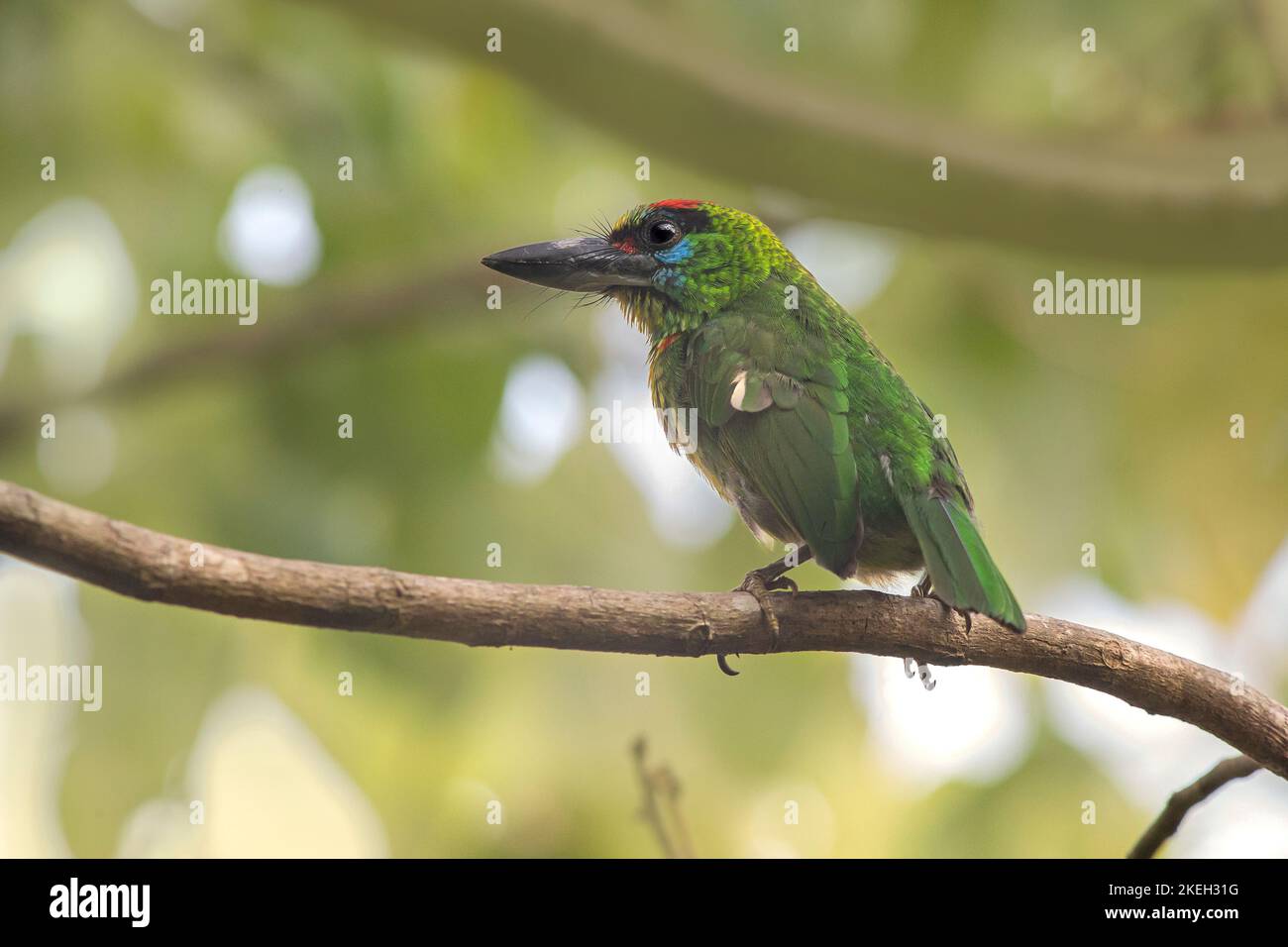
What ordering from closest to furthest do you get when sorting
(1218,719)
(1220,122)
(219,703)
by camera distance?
(1218,719)
(1220,122)
(219,703)

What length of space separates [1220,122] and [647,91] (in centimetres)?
159

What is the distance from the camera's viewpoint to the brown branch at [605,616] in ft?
5.79

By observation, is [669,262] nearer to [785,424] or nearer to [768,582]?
[785,424]

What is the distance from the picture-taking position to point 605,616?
206 centimetres

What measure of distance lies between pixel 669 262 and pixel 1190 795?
1.65 meters

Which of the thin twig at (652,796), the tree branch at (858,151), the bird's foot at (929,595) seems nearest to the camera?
the bird's foot at (929,595)
